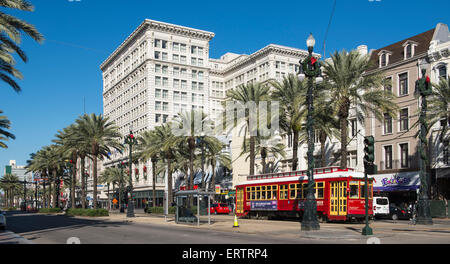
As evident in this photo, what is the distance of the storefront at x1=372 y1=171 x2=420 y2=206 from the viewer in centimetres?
4608

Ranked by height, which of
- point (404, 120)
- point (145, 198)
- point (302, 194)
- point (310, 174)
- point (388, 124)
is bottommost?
point (145, 198)

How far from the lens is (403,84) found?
1902 inches

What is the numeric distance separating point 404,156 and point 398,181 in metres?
2.66

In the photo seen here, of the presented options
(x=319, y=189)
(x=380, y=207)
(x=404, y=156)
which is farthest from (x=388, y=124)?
(x=319, y=189)

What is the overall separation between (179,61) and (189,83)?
5.78 metres

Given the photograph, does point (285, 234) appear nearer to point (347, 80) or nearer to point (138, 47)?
point (347, 80)

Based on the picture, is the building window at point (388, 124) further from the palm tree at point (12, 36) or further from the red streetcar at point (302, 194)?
the palm tree at point (12, 36)

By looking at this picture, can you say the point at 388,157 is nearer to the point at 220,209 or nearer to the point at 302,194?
the point at 302,194

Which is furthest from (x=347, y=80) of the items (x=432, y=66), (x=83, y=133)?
(x=83, y=133)

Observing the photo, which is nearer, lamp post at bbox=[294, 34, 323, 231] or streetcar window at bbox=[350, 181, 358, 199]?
lamp post at bbox=[294, 34, 323, 231]

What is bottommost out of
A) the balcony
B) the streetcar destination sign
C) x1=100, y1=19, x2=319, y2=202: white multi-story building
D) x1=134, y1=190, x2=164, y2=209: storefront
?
x1=134, y1=190, x2=164, y2=209: storefront

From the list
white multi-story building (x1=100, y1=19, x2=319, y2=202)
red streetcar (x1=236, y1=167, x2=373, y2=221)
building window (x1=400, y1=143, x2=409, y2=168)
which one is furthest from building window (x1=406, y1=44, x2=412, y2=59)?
white multi-story building (x1=100, y1=19, x2=319, y2=202)

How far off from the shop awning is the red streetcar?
47.9 ft

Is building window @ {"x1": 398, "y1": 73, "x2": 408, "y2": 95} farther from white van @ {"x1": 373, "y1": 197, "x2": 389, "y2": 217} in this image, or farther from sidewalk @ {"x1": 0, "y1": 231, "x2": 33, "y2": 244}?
sidewalk @ {"x1": 0, "y1": 231, "x2": 33, "y2": 244}
